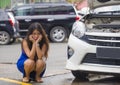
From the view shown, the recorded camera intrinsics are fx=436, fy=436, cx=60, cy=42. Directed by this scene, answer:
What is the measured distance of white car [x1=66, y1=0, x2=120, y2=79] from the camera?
746 centimetres

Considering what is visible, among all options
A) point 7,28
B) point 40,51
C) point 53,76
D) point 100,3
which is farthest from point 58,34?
point 40,51

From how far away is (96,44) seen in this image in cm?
755

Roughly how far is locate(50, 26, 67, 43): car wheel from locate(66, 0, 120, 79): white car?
9856mm

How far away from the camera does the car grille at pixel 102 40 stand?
7.45 m

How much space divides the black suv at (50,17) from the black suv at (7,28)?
0.81m

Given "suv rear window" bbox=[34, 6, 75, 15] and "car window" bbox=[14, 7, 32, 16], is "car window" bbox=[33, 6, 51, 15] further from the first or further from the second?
"car window" bbox=[14, 7, 32, 16]

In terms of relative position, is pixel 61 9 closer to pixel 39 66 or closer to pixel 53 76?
pixel 53 76

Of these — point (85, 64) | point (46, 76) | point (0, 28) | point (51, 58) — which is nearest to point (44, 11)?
point (0, 28)

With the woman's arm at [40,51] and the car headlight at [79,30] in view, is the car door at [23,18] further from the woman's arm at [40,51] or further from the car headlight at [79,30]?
the car headlight at [79,30]

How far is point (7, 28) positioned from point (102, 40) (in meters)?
9.93

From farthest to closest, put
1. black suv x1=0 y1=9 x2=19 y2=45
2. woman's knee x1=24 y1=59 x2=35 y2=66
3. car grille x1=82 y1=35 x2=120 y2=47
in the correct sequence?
black suv x1=0 y1=9 x2=19 y2=45, woman's knee x1=24 y1=59 x2=35 y2=66, car grille x1=82 y1=35 x2=120 y2=47

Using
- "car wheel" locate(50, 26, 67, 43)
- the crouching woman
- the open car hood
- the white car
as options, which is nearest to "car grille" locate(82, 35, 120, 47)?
the white car

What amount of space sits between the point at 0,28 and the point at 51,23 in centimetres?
224

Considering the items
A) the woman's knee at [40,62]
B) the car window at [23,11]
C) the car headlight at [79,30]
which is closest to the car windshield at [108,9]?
the car headlight at [79,30]
